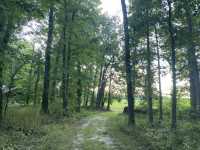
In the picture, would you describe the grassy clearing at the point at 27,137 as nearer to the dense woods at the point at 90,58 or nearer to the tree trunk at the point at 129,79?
the dense woods at the point at 90,58

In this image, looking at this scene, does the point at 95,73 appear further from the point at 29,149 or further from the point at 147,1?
the point at 29,149

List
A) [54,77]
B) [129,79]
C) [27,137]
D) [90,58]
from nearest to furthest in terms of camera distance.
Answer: [27,137] < [129,79] < [54,77] < [90,58]

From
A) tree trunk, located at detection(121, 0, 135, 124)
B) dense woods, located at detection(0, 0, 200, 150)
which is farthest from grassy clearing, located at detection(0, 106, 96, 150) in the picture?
tree trunk, located at detection(121, 0, 135, 124)

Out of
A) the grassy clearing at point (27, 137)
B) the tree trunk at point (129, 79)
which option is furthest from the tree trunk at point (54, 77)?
the tree trunk at point (129, 79)

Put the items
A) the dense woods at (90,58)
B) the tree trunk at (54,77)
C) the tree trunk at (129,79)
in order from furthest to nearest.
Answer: the tree trunk at (54,77), the tree trunk at (129,79), the dense woods at (90,58)

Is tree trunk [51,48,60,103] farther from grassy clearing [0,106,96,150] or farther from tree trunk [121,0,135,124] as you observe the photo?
tree trunk [121,0,135,124]

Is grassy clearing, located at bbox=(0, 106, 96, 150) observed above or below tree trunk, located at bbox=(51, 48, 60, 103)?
below

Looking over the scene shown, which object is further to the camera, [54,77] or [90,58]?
[90,58]

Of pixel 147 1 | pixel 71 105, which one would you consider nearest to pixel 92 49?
→ pixel 71 105

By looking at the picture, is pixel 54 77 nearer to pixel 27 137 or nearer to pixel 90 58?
pixel 90 58

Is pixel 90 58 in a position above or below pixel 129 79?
above

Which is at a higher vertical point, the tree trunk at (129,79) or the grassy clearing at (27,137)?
the tree trunk at (129,79)

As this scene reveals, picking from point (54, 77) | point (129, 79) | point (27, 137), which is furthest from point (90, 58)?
A: point (27, 137)

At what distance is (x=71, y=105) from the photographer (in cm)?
2350
